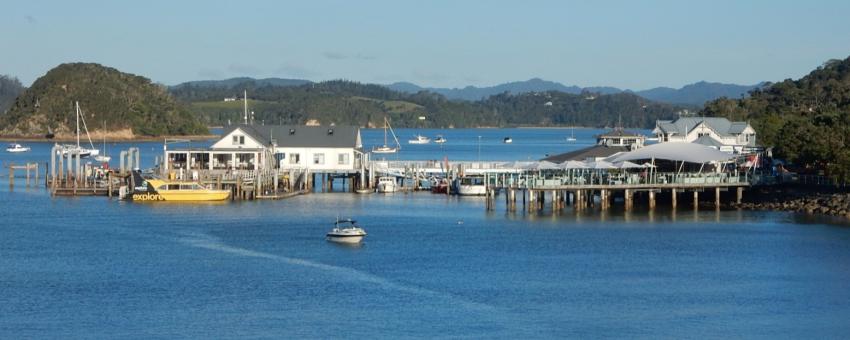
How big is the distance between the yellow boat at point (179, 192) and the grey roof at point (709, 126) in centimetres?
4256

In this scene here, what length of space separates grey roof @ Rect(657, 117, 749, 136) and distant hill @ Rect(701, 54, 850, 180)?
74.5 inches

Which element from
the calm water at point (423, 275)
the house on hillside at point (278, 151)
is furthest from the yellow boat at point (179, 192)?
the calm water at point (423, 275)

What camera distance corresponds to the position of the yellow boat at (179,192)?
76312 mm

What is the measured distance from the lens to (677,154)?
245 feet

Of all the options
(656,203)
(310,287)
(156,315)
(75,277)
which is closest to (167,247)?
(75,277)

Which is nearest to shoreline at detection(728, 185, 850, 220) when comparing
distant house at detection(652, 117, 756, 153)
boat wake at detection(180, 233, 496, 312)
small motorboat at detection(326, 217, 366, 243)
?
small motorboat at detection(326, 217, 366, 243)

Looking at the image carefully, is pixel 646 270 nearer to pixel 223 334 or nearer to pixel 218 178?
pixel 223 334

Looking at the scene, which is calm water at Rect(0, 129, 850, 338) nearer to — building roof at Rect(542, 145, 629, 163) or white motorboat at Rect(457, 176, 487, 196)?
building roof at Rect(542, 145, 629, 163)

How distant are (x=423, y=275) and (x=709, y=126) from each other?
209 feet

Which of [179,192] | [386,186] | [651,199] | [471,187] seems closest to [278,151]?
[386,186]

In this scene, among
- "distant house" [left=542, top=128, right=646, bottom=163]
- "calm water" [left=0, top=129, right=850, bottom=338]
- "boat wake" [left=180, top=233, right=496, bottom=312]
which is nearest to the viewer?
"calm water" [left=0, top=129, right=850, bottom=338]

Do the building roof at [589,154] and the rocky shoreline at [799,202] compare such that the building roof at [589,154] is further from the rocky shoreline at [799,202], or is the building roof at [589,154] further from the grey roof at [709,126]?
the grey roof at [709,126]

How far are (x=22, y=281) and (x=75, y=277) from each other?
1801 millimetres

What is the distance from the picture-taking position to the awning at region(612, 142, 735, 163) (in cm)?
7388
